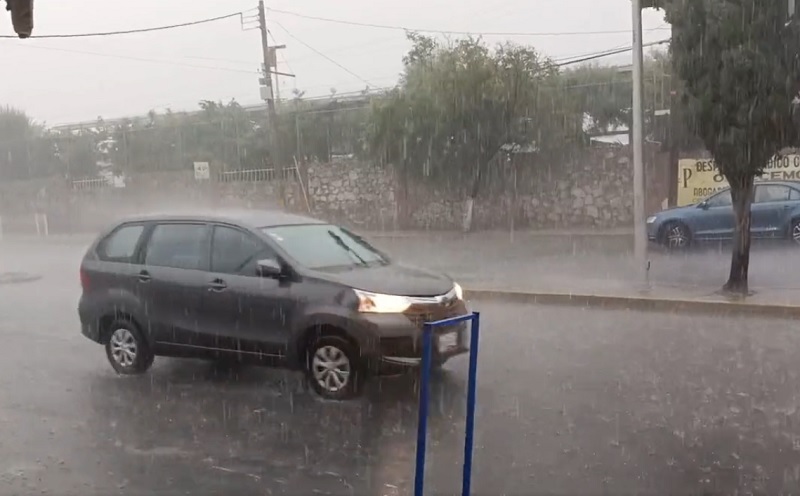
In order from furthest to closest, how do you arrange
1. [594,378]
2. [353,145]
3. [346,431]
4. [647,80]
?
[353,145]
[647,80]
[594,378]
[346,431]

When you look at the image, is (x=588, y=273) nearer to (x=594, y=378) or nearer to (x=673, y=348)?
(x=673, y=348)

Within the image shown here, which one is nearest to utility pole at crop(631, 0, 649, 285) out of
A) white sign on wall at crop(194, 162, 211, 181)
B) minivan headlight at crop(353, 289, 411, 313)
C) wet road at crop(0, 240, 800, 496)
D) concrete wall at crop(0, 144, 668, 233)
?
wet road at crop(0, 240, 800, 496)

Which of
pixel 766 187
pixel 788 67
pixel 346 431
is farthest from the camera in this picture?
pixel 766 187

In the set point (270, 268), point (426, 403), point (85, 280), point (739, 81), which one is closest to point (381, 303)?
point (270, 268)

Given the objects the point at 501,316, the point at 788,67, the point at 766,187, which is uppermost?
the point at 788,67

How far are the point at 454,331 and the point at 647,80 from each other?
21.4 m

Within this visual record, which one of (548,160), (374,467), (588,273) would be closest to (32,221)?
(548,160)

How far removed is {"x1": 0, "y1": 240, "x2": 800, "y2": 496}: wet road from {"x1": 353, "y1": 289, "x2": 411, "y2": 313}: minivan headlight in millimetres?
797

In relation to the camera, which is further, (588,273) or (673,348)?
(588,273)

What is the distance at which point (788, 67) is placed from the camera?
11375 mm

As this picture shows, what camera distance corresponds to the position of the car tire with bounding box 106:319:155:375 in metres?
8.46

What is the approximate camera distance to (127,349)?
855cm

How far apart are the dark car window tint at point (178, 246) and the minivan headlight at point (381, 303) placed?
5.89 ft

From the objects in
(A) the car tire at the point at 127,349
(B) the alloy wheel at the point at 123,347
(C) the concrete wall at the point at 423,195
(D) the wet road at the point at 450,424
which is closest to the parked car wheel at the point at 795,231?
(C) the concrete wall at the point at 423,195
